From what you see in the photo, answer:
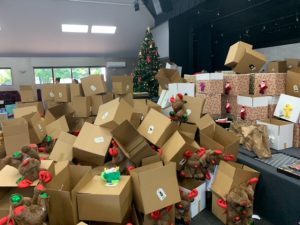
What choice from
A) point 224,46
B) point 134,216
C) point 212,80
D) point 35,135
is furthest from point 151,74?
point 134,216

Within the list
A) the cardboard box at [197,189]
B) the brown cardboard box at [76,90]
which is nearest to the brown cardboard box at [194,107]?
the cardboard box at [197,189]

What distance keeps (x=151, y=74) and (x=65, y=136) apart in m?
4.41

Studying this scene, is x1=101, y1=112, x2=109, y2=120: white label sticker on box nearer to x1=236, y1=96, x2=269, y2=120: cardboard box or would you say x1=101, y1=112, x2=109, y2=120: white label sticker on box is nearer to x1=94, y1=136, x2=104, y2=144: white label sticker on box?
x1=94, y1=136, x2=104, y2=144: white label sticker on box

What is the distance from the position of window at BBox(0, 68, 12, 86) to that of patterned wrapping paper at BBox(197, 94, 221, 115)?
754cm

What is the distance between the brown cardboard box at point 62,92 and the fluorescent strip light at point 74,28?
12.2 feet

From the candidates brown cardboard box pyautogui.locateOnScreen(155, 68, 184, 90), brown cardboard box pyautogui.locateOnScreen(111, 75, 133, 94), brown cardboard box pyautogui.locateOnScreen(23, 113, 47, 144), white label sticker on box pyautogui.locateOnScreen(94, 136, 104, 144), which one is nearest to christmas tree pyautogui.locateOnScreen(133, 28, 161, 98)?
brown cardboard box pyautogui.locateOnScreen(111, 75, 133, 94)

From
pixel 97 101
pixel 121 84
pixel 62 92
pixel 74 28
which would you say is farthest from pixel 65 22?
pixel 97 101

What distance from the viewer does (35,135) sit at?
263cm

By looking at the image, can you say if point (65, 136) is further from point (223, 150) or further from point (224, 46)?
point (224, 46)

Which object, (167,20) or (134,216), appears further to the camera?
(167,20)

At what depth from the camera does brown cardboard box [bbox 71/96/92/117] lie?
12.1 ft

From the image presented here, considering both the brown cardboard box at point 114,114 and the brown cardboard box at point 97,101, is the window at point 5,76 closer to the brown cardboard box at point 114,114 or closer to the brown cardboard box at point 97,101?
the brown cardboard box at point 97,101

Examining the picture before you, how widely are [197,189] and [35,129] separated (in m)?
1.69

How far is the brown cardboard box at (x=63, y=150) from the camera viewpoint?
2.24m
